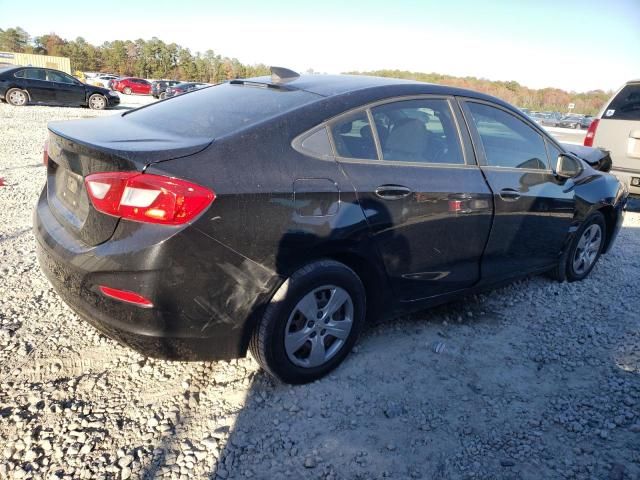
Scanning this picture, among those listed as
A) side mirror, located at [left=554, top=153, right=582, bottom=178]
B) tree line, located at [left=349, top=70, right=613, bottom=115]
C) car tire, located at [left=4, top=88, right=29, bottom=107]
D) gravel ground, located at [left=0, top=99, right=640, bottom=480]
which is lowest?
car tire, located at [left=4, top=88, right=29, bottom=107]

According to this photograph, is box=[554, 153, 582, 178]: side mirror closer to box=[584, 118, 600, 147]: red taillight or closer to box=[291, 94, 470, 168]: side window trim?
box=[291, 94, 470, 168]: side window trim

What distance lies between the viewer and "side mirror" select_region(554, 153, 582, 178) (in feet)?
12.1

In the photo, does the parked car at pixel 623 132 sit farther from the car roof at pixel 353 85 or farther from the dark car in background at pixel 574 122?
the dark car in background at pixel 574 122

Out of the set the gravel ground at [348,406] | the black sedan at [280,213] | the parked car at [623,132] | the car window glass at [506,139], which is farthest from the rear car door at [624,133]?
the black sedan at [280,213]

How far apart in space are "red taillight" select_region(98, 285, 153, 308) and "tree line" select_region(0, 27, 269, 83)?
65928 millimetres

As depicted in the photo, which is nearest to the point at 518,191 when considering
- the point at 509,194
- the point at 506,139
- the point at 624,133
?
the point at 509,194

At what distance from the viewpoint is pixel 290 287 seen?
7.70ft

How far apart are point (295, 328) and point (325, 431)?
1.76 ft

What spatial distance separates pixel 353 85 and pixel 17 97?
19393 mm

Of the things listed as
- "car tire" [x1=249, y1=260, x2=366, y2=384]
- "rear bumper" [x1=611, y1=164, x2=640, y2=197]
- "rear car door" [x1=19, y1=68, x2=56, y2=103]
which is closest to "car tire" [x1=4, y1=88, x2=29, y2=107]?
"rear car door" [x1=19, y1=68, x2=56, y2=103]

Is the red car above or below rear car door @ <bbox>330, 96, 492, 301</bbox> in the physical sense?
below

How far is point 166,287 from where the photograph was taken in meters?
2.05

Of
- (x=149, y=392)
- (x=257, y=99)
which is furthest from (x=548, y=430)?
(x=257, y=99)

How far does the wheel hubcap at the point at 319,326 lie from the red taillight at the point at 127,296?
0.72 metres
